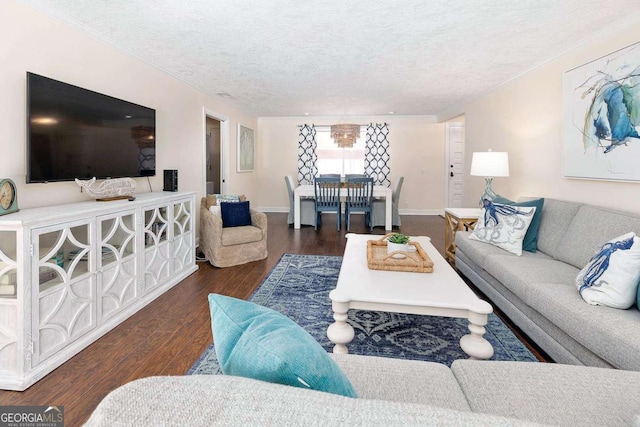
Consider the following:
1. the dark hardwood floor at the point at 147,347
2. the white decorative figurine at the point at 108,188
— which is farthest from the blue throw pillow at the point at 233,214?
the white decorative figurine at the point at 108,188

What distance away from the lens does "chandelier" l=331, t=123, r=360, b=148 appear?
6364 millimetres

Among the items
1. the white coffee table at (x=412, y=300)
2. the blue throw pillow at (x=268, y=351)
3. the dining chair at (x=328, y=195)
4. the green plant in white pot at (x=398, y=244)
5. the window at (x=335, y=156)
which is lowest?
the white coffee table at (x=412, y=300)

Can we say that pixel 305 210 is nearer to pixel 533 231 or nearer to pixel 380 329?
pixel 533 231

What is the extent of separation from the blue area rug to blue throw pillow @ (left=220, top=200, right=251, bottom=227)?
1095 millimetres

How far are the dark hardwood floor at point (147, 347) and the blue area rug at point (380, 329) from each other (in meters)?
0.20

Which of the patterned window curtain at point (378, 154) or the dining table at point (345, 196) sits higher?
the patterned window curtain at point (378, 154)

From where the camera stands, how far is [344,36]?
9.84 ft

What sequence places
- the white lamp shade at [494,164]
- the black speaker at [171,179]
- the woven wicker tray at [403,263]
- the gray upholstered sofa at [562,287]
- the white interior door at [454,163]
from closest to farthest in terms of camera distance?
1. the gray upholstered sofa at [562,287]
2. the woven wicker tray at [403,263]
3. the black speaker at [171,179]
4. the white lamp shade at [494,164]
5. the white interior door at [454,163]

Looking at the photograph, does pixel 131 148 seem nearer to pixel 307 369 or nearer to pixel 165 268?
pixel 165 268

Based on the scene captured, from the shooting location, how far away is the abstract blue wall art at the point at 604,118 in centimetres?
252

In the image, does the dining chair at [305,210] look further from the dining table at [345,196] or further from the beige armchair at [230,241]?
the beige armchair at [230,241]

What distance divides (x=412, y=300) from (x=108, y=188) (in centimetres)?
242

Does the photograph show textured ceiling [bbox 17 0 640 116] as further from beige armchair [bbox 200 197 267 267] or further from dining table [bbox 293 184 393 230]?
dining table [bbox 293 184 393 230]

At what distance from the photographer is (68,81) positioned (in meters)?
2.62
